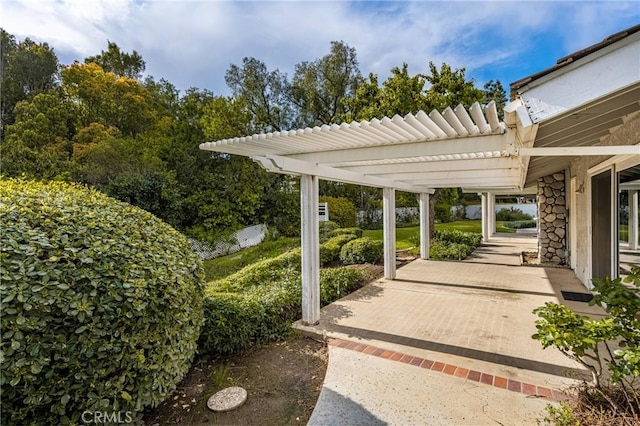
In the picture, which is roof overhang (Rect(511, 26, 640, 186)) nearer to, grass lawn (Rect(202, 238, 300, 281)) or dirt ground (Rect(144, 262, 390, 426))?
dirt ground (Rect(144, 262, 390, 426))

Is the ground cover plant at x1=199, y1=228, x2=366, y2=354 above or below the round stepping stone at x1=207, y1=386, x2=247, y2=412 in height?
above

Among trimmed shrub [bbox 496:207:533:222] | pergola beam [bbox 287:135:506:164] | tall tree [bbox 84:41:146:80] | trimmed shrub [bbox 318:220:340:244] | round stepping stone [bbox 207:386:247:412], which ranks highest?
tall tree [bbox 84:41:146:80]

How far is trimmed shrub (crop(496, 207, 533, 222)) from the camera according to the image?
107ft

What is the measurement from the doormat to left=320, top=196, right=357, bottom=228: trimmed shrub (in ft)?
49.0

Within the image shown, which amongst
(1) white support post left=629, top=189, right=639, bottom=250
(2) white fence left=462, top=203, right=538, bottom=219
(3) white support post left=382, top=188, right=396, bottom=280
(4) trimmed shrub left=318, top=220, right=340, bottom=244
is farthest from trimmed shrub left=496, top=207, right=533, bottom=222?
(1) white support post left=629, top=189, right=639, bottom=250

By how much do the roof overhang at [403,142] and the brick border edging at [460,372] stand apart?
3.08 metres

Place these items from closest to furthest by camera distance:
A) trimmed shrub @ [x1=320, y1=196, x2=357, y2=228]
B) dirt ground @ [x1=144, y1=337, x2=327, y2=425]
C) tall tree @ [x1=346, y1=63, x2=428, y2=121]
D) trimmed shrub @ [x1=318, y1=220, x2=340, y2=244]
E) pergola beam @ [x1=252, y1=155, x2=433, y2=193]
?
1. dirt ground @ [x1=144, y1=337, x2=327, y2=425]
2. pergola beam @ [x1=252, y1=155, x2=433, y2=193]
3. tall tree @ [x1=346, y1=63, x2=428, y2=121]
4. trimmed shrub @ [x1=318, y1=220, x2=340, y2=244]
5. trimmed shrub @ [x1=320, y1=196, x2=357, y2=228]

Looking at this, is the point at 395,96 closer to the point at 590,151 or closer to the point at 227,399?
the point at 590,151

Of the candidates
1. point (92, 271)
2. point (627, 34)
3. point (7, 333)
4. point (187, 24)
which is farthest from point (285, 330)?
point (187, 24)

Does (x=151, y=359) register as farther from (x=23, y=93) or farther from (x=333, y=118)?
(x=23, y=93)

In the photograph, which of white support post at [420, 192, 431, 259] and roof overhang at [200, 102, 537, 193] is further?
white support post at [420, 192, 431, 259]

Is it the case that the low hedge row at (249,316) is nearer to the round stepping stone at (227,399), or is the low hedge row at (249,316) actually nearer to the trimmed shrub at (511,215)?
the round stepping stone at (227,399)

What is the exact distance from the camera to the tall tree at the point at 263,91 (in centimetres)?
2517

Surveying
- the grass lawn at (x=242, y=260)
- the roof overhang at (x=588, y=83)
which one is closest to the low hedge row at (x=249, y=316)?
the roof overhang at (x=588, y=83)
